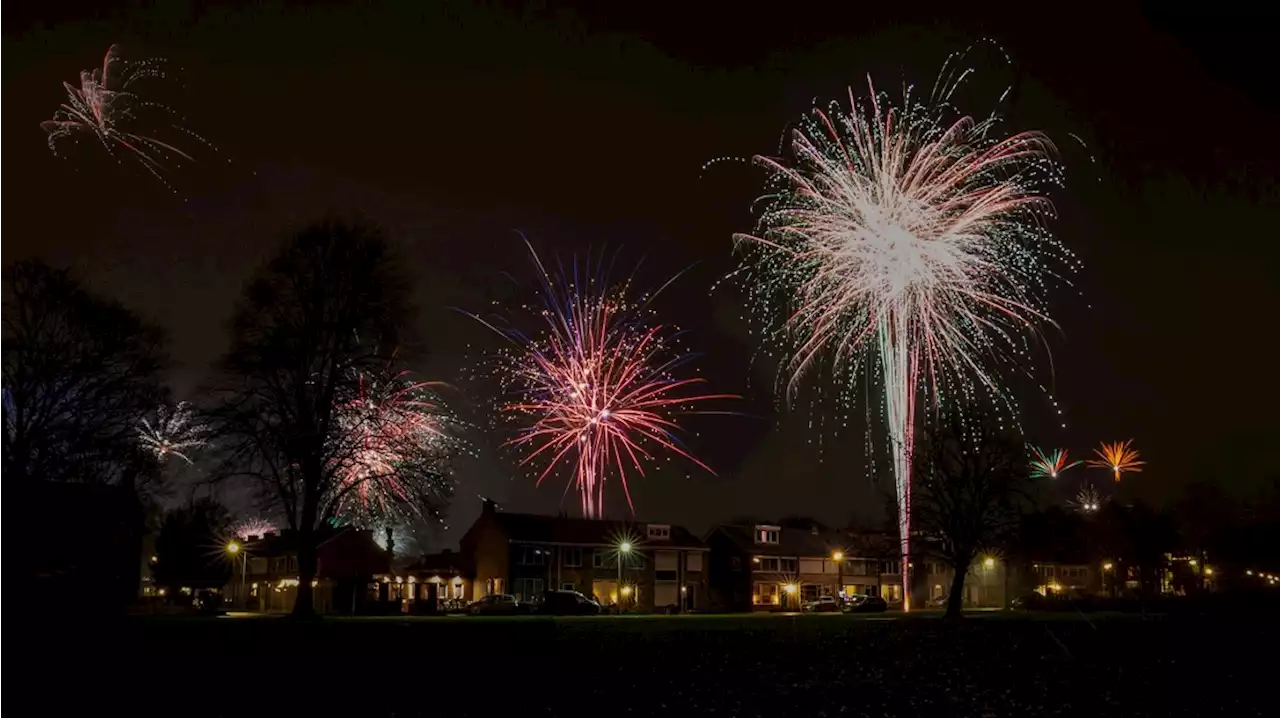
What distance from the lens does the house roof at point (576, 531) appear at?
89500 mm

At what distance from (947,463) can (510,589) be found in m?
41.1

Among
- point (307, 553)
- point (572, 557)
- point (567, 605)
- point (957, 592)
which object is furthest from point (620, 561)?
point (307, 553)

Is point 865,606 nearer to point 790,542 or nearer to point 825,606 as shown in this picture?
point 825,606

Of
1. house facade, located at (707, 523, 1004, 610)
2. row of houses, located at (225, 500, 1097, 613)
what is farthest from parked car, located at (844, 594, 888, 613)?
house facade, located at (707, 523, 1004, 610)

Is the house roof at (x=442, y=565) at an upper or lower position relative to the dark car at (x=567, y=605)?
upper

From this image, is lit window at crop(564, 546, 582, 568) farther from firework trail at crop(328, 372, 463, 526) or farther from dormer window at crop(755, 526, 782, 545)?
firework trail at crop(328, 372, 463, 526)

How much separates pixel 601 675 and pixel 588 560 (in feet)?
233

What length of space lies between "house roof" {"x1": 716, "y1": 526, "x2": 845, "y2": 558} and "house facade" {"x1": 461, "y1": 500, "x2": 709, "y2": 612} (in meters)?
A: 6.59

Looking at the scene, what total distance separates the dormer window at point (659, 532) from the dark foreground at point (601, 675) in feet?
221

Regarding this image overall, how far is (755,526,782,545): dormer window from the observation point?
10688 cm

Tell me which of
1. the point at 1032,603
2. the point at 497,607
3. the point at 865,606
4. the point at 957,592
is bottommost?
the point at 865,606

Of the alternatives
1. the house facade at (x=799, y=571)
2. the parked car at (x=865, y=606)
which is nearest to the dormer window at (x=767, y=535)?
the house facade at (x=799, y=571)

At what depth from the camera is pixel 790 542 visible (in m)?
110

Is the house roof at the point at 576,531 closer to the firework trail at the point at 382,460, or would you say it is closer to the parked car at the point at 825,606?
the parked car at the point at 825,606
